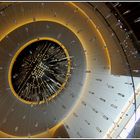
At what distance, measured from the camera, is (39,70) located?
61.6 inches

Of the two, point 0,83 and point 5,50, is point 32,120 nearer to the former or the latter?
point 0,83

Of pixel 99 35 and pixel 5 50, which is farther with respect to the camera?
pixel 99 35

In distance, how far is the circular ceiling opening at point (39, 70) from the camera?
153 centimetres

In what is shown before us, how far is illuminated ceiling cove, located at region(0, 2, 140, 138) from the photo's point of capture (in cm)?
152

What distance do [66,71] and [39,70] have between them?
0.18m

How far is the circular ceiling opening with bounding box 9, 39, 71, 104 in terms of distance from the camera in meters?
1.53

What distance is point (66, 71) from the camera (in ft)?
5.45

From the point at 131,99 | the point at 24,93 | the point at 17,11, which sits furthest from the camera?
the point at 131,99

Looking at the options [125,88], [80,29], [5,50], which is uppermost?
[80,29]

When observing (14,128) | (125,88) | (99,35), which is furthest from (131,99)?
(14,128)

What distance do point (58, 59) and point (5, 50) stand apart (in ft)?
0.99

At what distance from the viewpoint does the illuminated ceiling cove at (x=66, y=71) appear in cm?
152

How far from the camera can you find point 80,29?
1.63 meters

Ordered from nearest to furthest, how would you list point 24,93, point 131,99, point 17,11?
point 17,11 → point 24,93 → point 131,99
